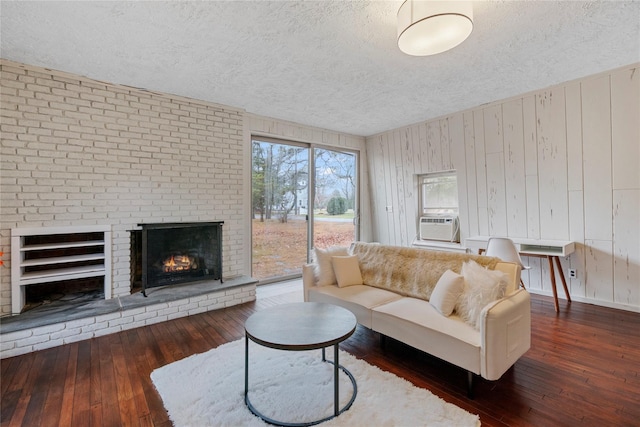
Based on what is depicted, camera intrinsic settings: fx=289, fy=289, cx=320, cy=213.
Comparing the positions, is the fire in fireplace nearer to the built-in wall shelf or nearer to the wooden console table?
the built-in wall shelf

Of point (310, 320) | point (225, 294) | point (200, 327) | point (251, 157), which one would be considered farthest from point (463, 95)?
point (200, 327)

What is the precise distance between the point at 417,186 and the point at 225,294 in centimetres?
384

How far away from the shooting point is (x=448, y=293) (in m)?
2.32

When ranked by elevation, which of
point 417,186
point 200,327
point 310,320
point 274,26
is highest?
point 274,26

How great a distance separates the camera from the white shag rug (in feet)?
5.67

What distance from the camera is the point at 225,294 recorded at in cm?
377

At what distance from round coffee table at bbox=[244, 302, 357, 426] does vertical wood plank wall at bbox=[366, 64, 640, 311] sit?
11.1ft

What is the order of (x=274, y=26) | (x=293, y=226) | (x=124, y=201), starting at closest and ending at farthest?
(x=274, y=26) < (x=124, y=201) < (x=293, y=226)

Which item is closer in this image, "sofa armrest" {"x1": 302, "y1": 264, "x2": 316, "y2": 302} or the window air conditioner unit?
"sofa armrest" {"x1": 302, "y1": 264, "x2": 316, "y2": 302}

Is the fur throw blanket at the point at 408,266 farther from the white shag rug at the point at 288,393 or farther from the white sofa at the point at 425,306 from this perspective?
the white shag rug at the point at 288,393

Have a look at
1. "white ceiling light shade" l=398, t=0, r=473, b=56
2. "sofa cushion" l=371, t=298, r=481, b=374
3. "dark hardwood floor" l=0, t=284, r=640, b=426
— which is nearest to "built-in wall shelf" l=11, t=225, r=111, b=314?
"dark hardwood floor" l=0, t=284, r=640, b=426

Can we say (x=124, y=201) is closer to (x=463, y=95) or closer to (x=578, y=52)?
(x=463, y=95)

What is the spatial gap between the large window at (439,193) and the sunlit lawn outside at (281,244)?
1887mm

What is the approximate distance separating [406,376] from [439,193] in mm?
3760
